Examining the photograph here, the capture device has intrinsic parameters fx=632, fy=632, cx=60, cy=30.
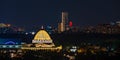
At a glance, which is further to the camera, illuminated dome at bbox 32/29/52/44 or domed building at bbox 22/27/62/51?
illuminated dome at bbox 32/29/52/44

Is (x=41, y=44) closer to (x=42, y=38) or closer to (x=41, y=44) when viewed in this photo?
(x=41, y=44)

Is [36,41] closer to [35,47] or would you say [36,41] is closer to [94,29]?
[35,47]

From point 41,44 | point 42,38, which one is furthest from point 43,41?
point 41,44

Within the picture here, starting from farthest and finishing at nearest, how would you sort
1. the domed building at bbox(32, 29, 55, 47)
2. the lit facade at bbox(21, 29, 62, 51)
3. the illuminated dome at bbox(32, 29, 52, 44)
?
the illuminated dome at bbox(32, 29, 52, 44) → the domed building at bbox(32, 29, 55, 47) → the lit facade at bbox(21, 29, 62, 51)

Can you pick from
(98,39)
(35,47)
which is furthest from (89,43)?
(35,47)

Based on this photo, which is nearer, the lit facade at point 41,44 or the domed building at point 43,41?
the lit facade at point 41,44

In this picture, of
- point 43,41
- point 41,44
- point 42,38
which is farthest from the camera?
point 42,38

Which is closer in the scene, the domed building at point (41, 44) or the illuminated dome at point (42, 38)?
the domed building at point (41, 44)

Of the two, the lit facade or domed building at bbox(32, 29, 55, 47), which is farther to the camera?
A: domed building at bbox(32, 29, 55, 47)

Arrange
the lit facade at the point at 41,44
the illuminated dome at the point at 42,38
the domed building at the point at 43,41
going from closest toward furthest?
the lit facade at the point at 41,44, the domed building at the point at 43,41, the illuminated dome at the point at 42,38

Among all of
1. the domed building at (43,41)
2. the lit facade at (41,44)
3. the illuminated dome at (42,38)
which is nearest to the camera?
the lit facade at (41,44)

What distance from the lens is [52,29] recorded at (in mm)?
116875

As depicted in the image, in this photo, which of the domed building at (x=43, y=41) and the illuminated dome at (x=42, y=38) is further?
the illuminated dome at (x=42, y=38)

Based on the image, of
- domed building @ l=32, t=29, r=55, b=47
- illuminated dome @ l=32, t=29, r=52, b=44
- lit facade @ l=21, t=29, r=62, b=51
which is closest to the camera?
lit facade @ l=21, t=29, r=62, b=51
